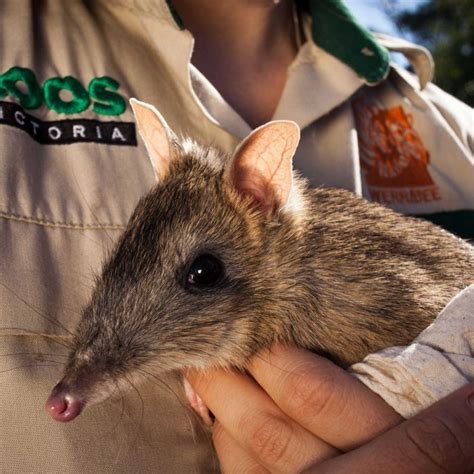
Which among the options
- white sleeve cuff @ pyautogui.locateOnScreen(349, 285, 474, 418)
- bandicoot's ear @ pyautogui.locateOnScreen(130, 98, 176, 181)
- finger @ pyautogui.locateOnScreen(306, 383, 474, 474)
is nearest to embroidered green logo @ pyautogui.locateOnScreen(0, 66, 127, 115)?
bandicoot's ear @ pyautogui.locateOnScreen(130, 98, 176, 181)

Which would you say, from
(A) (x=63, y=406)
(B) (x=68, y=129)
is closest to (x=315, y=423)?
(A) (x=63, y=406)

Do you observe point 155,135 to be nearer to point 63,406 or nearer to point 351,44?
point 63,406

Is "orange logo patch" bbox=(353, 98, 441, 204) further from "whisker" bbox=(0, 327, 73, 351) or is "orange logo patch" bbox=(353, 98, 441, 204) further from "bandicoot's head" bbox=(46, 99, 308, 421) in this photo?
"whisker" bbox=(0, 327, 73, 351)

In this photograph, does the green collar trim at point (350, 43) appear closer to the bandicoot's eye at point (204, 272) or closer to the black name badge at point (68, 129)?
the black name badge at point (68, 129)

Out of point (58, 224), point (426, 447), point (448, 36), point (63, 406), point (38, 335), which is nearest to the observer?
point (426, 447)

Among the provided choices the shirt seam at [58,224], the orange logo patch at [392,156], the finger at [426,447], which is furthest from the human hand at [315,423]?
the orange logo patch at [392,156]

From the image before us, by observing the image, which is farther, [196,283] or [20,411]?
[196,283]

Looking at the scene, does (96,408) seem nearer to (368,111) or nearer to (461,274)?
(461,274)

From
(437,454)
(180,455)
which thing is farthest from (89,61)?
(437,454)
